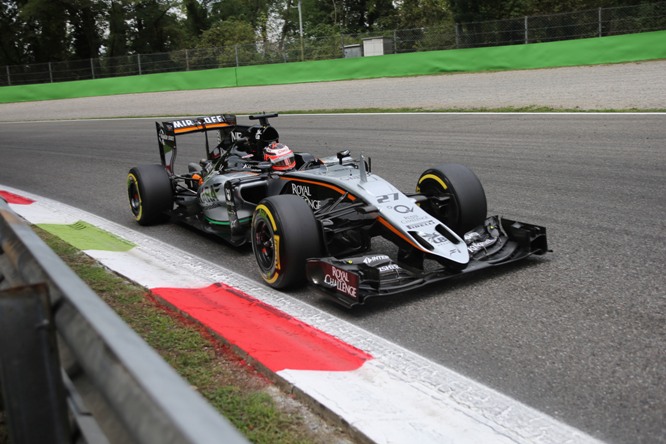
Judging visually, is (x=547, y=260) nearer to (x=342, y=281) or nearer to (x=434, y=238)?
(x=434, y=238)

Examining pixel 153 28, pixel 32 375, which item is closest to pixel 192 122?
pixel 32 375

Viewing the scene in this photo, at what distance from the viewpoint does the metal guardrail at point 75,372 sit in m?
1.55

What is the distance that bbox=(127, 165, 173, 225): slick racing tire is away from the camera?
8023 millimetres

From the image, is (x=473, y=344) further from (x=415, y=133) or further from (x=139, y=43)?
(x=139, y=43)

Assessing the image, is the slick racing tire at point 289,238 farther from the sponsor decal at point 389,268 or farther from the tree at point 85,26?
the tree at point 85,26

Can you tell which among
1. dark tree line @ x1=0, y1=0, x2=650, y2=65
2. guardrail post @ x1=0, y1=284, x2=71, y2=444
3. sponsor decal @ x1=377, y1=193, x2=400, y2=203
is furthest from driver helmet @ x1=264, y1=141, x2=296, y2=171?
dark tree line @ x1=0, y1=0, x2=650, y2=65

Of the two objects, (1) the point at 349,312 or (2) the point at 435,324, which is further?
(1) the point at 349,312

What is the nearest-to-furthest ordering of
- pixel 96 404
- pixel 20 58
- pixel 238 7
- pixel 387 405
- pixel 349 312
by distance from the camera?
pixel 96 404 < pixel 387 405 < pixel 349 312 < pixel 20 58 < pixel 238 7

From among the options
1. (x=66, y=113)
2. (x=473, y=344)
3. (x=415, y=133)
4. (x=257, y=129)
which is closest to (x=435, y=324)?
(x=473, y=344)

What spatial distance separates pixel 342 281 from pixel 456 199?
164 cm

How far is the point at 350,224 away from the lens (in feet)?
18.5

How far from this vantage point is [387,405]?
350 centimetres

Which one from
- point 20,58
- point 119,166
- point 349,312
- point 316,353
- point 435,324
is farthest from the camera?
point 20,58

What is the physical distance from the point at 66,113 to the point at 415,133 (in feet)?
59.4
